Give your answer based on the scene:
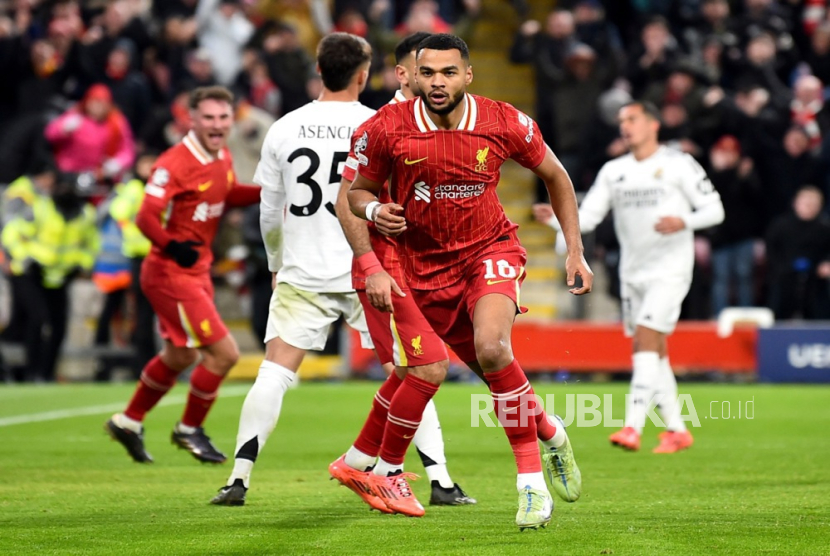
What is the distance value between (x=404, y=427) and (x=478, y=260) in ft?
3.06

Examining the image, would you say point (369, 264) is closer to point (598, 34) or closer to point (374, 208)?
point (374, 208)

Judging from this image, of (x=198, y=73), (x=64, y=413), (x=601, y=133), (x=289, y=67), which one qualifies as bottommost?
(x=64, y=413)

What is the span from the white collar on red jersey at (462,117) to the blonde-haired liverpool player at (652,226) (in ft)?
14.2

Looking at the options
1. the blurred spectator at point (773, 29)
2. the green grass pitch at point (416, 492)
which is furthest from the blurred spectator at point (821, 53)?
the green grass pitch at point (416, 492)

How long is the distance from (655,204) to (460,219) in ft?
15.4

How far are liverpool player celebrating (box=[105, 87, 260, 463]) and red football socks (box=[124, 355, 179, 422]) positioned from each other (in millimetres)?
12

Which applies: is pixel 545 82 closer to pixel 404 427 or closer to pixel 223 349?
pixel 223 349

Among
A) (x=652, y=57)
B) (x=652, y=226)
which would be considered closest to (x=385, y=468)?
(x=652, y=226)

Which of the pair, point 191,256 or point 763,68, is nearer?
point 191,256

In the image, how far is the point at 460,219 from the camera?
7.14 m

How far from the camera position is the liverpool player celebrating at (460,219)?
686 centimetres

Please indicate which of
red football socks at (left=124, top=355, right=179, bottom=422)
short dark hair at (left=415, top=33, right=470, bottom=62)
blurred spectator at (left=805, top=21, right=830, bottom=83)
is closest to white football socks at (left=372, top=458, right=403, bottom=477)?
short dark hair at (left=415, top=33, right=470, bottom=62)

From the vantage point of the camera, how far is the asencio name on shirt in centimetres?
815

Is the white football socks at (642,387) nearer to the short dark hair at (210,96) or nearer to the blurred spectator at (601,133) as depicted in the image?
the short dark hair at (210,96)
